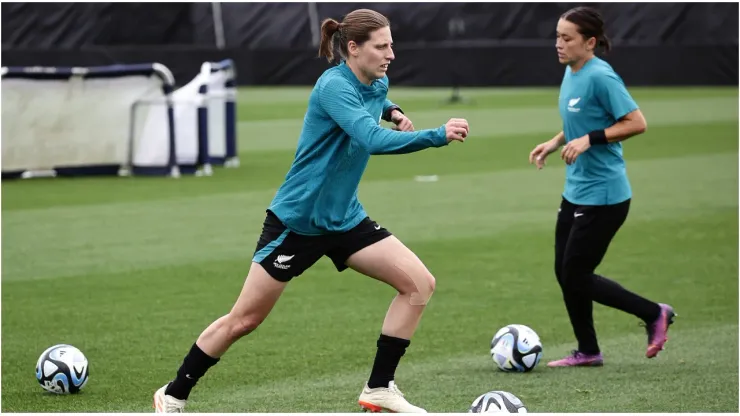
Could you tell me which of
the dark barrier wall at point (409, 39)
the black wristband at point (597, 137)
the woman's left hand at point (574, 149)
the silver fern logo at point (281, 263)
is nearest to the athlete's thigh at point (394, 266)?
the silver fern logo at point (281, 263)

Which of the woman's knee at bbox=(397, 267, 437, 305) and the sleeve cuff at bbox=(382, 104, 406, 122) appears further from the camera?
the sleeve cuff at bbox=(382, 104, 406, 122)

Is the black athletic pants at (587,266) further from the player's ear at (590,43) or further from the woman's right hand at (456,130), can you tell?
the woman's right hand at (456,130)

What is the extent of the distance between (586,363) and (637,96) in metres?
28.8

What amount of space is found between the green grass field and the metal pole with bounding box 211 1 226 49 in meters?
24.0

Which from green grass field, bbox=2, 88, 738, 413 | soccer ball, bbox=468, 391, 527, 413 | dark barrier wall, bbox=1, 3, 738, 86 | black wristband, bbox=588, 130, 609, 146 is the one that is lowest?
dark barrier wall, bbox=1, 3, 738, 86

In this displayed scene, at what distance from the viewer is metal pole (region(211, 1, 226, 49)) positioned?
4362 centimetres

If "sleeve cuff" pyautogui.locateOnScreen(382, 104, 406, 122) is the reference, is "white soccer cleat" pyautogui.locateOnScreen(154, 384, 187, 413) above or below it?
below

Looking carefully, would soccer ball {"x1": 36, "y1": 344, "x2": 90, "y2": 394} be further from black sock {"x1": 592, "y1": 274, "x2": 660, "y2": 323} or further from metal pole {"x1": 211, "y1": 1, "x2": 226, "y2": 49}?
metal pole {"x1": 211, "y1": 1, "x2": 226, "y2": 49}

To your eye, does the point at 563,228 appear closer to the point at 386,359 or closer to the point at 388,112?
the point at 388,112

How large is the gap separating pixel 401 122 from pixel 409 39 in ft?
123

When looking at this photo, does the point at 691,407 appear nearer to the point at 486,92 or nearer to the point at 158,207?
the point at 158,207

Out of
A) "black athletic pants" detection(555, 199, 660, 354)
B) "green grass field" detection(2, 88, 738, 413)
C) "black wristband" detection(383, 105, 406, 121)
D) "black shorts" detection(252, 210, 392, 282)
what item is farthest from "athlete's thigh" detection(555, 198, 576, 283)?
"black shorts" detection(252, 210, 392, 282)

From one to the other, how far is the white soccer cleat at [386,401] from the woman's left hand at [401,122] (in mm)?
1209

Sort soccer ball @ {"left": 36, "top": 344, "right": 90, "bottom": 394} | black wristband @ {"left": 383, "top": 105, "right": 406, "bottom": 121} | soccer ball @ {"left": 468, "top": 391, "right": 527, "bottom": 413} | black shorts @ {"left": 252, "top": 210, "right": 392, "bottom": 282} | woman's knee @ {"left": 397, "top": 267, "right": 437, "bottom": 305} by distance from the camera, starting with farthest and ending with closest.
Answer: soccer ball @ {"left": 36, "top": 344, "right": 90, "bottom": 394}, black wristband @ {"left": 383, "top": 105, "right": 406, "bottom": 121}, woman's knee @ {"left": 397, "top": 267, "right": 437, "bottom": 305}, black shorts @ {"left": 252, "top": 210, "right": 392, "bottom": 282}, soccer ball @ {"left": 468, "top": 391, "right": 527, "bottom": 413}
